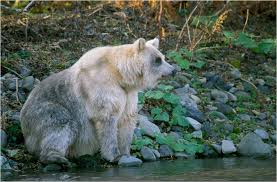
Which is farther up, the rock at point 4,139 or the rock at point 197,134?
the rock at point 197,134

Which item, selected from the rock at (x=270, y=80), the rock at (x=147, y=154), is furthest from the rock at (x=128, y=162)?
the rock at (x=270, y=80)

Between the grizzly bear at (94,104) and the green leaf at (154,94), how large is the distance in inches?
63.0

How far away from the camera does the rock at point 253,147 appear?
9.94 metres

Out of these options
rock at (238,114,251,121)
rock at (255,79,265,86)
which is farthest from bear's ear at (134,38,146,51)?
rock at (255,79,265,86)

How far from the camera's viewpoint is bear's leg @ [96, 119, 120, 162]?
8.84 m

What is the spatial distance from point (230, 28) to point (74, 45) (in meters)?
4.14

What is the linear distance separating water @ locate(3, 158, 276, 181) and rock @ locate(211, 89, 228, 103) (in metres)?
2.54

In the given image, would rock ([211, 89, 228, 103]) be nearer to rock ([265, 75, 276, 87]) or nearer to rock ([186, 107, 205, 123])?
rock ([186, 107, 205, 123])

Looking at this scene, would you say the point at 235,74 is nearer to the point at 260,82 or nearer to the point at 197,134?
the point at 260,82

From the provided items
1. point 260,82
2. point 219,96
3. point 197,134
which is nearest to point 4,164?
point 197,134

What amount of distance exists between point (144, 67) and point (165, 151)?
52.8 inches

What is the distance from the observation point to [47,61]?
38.8ft

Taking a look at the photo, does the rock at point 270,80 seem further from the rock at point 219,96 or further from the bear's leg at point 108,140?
the bear's leg at point 108,140

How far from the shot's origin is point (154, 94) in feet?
35.4
